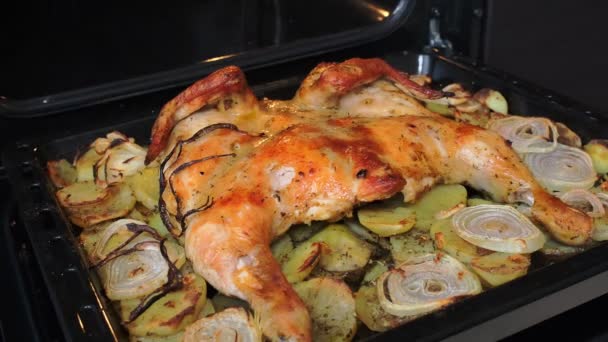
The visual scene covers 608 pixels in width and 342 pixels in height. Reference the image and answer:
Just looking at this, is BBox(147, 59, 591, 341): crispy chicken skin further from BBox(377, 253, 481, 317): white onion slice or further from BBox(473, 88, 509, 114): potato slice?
BBox(473, 88, 509, 114): potato slice

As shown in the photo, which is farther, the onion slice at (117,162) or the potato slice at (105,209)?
the onion slice at (117,162)

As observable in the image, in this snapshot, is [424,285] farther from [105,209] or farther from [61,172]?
[61,172]

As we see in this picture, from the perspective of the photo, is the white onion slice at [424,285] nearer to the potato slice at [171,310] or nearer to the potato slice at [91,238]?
the potato slice at [171,310]

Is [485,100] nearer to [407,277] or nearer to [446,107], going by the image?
[446,107]

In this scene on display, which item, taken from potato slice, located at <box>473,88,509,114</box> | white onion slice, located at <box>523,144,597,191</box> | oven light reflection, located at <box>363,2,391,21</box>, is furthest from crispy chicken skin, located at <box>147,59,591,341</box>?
oven light reflection, located at <box>363,2,391,21</box>

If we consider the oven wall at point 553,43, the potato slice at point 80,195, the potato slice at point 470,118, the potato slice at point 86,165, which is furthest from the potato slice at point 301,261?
the oven wall at point 553,43
